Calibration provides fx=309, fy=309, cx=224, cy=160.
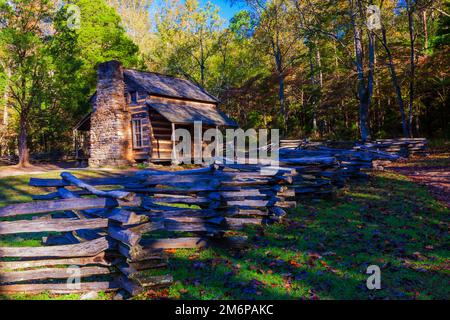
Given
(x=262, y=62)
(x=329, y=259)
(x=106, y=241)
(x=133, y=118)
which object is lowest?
(x=329, y=259)

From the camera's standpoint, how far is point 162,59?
4000 centimetres

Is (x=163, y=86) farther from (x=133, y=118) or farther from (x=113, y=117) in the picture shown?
(x=113, y=117)

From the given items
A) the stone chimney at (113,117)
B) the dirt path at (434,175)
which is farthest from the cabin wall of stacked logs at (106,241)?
the stone chimney at (113,117)

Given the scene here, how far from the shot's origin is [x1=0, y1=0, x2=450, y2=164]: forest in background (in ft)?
71.5

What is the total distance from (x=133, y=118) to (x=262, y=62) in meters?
25.9

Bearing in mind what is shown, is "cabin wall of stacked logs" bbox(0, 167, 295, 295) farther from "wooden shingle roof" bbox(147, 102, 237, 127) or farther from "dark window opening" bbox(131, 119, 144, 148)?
"dark window opening" bbox(131, 119, 144, 148)

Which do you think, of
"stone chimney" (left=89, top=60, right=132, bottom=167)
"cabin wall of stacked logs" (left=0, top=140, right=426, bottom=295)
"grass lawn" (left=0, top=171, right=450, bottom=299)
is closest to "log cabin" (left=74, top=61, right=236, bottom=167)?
"stone chimney" (left=89, top=60, right=132, bottom=167)

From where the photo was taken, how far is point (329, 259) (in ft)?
16.5

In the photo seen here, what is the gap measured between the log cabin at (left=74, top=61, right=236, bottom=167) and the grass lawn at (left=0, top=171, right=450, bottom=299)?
45.4 feet

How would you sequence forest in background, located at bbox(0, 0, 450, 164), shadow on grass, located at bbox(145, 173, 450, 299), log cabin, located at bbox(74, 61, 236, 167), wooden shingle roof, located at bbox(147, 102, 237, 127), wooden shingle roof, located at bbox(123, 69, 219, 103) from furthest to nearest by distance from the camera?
forest in background, located at bbox(0, 0, 450, 164)
wooden shingle roof, located at bbox(123, 69, 219, 103)
log cabin, located at bbox(74, 61, 236, 167)
wooden shingle roof, located at bbox(147, 102, 237, 127)
shadow on grass, located at bbox(145, 173, 450, 299)

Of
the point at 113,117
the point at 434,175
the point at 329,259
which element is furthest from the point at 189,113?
the point at 329,259

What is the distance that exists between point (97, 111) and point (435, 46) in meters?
25.8

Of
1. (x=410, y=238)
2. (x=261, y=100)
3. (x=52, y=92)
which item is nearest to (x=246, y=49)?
(x=261, y=100)
